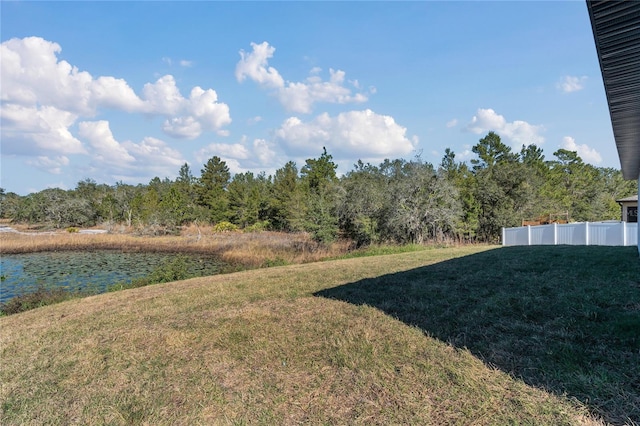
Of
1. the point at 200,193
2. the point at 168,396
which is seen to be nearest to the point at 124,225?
the point at 200,193

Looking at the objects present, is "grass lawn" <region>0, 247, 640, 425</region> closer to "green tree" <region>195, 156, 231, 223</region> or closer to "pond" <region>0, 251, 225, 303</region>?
"pond" <region>0, 251, 225, 303</region>

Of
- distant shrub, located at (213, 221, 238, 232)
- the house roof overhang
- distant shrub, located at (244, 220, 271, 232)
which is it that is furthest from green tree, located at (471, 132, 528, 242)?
distant shrub, located at (213, 221, 238, 232)

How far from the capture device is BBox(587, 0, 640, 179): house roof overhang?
82.7 inches

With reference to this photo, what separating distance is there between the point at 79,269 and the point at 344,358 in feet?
51.2

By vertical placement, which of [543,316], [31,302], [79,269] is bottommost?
[79,269]

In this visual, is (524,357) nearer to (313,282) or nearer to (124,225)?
(313,282)

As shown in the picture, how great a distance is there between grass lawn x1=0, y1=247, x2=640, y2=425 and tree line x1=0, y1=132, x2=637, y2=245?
12.2 metres

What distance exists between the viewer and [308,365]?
2.76m

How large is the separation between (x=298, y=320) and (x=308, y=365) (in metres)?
1.19

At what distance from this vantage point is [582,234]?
11.3m

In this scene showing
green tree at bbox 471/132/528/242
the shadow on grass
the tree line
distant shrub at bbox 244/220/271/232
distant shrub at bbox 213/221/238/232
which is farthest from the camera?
distant shrub at bbox 244/220/271/232

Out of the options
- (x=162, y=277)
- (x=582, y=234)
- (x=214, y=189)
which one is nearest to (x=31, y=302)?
(x=162, y=277)

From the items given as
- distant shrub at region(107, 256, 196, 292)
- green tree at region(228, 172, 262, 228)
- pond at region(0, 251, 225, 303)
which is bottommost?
pond at region(0, 251, 225, 303)

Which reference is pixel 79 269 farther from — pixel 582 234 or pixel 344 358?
pixel 582 234
